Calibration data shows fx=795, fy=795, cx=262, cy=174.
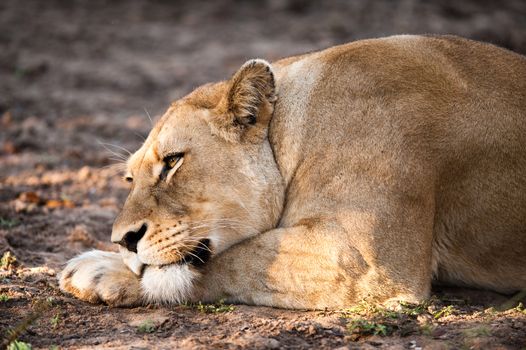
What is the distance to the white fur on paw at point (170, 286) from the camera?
13.7ft

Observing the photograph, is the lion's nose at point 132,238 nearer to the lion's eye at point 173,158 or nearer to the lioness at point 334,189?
the lioness at point 334,189

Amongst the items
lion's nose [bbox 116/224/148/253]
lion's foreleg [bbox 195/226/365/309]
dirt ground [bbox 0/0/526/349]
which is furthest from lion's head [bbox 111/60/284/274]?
dirt ground [bbox 0/0/526/349]

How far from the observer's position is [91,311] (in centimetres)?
416

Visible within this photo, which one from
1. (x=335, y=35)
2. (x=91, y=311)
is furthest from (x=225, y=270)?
(x=335, y=35)

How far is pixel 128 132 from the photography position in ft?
29.0

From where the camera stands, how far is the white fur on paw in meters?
4.17

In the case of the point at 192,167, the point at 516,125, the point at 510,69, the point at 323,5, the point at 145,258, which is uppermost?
the point at 323,5

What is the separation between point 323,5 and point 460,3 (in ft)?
7.62

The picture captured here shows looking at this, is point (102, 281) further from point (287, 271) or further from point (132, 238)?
point (287, 271)

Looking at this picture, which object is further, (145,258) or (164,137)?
(164,137)

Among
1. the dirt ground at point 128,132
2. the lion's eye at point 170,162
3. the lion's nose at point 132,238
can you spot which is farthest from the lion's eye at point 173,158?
the dirt ground at point 128,132

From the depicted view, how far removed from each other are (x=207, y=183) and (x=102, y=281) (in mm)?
772

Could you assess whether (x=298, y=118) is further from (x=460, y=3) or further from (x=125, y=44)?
(x=460, y=3)

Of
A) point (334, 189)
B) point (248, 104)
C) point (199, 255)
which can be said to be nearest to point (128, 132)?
point (248, 104)
